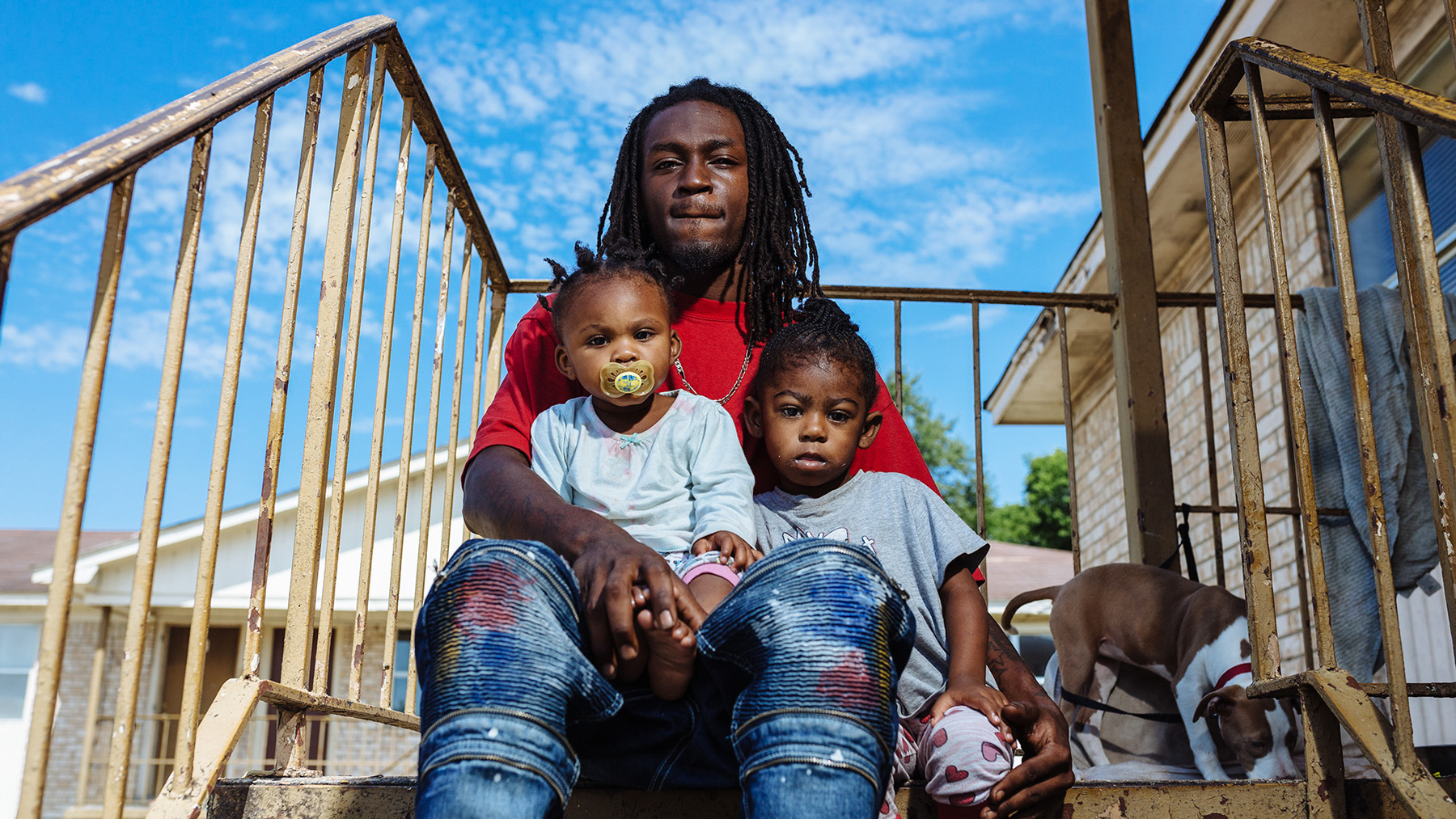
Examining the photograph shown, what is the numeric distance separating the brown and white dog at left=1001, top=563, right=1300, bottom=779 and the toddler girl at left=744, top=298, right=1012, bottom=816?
37.5 inches

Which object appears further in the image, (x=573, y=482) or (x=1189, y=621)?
(x=1189, y=621)

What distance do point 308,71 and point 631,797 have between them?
121 cm

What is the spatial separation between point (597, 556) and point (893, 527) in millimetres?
789

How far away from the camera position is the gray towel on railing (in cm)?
351

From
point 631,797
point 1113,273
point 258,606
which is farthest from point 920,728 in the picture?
point 1113,273

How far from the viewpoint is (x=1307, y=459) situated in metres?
1.76

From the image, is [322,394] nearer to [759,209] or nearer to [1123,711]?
[759,209]

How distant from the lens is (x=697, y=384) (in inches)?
90.0

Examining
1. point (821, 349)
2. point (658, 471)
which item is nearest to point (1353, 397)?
point (821, 349)

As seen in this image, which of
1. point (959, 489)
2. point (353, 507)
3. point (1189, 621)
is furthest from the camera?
point (959, 489)

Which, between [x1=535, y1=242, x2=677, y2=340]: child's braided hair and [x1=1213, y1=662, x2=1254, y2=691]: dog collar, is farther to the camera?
[x1=1213, y1=662, x2=1254, y2=691]: dog collar

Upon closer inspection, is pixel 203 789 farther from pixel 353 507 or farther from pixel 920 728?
pixel 353 507

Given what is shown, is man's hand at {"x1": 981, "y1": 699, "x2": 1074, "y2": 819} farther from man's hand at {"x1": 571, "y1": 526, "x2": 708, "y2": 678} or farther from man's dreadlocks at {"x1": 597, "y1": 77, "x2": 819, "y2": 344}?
man's dreadlocks at {"x1": 597, "y1": 77, "x2": 819, "y2": 344}

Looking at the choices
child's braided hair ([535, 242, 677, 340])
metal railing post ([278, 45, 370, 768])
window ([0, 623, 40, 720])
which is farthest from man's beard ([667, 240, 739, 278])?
window ([0, 623, 40, 720])
